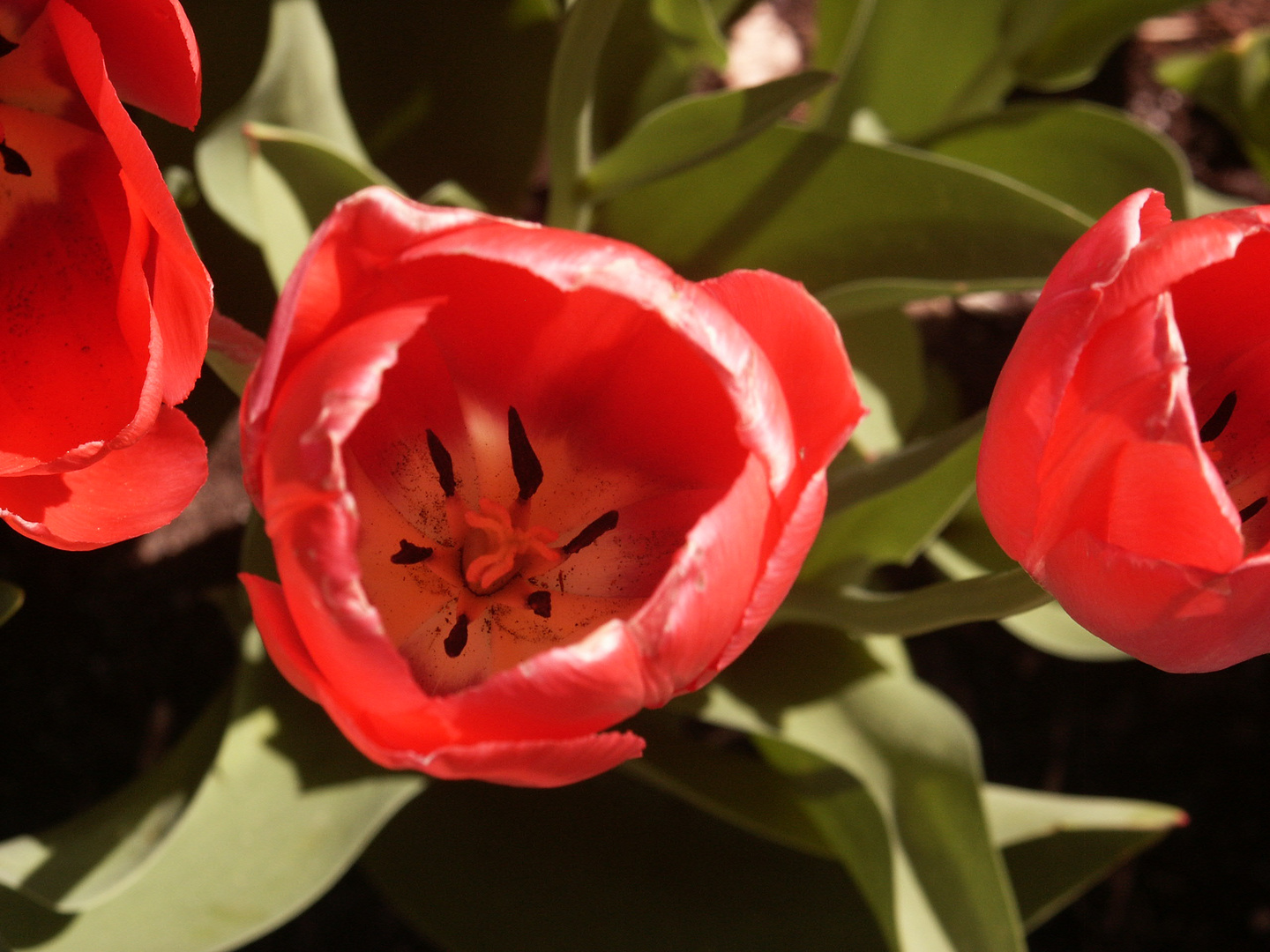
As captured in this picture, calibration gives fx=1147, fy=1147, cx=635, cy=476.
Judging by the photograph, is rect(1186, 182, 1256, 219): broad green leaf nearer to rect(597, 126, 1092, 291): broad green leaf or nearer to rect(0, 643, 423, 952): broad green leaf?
rect(597, 126, 1092, 291): broad green leaf

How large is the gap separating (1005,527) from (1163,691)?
3.48 ft

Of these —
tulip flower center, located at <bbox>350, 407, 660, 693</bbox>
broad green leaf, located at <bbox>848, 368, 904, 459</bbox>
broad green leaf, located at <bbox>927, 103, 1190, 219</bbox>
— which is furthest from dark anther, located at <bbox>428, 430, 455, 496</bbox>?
broad green leaf, located at <bbox>927, 103, 1190, 219</bbox>

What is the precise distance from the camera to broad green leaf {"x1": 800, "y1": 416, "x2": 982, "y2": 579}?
87cm

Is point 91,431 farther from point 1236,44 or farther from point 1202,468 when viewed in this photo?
point 1236,44

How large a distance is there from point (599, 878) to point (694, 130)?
68cm

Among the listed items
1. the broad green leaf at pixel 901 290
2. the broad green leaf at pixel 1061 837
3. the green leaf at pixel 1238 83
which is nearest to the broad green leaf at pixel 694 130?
the broad green leaf at pixel 901 290

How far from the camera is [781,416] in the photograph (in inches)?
21.5

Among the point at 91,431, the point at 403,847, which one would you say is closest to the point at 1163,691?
the point at 403,847

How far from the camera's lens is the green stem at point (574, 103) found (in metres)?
0.71

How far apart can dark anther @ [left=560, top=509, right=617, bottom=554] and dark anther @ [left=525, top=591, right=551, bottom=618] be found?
1.6 inches

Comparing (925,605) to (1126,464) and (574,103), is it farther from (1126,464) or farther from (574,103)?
(574,103)

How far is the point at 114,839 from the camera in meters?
0.81

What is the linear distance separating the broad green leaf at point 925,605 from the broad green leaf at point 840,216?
27cm

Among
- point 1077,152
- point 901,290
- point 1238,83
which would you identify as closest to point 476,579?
point 901,290
